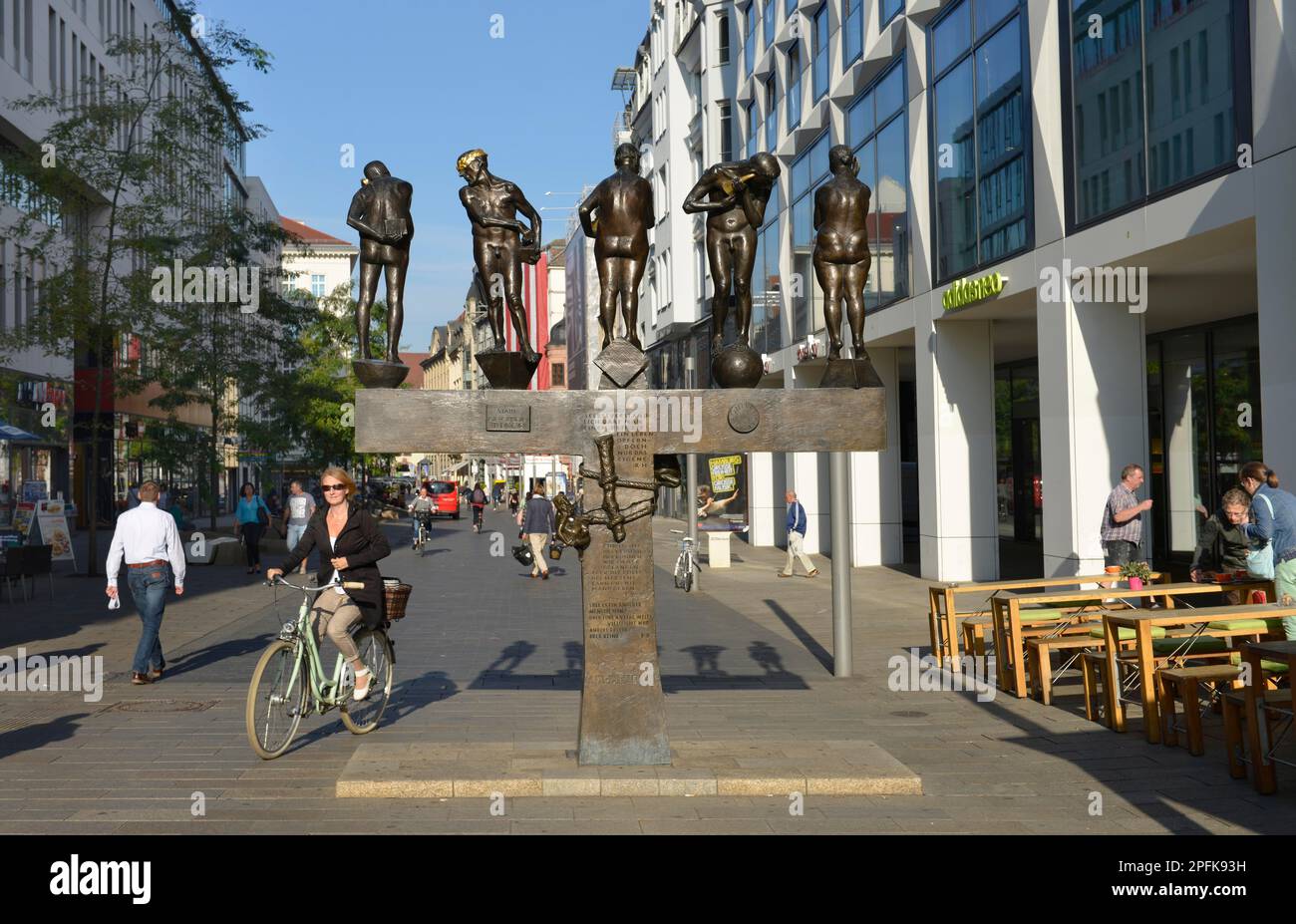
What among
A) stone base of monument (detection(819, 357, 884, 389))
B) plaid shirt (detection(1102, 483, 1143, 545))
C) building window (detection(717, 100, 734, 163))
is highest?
building window (detection(717, 100, 734, 163))

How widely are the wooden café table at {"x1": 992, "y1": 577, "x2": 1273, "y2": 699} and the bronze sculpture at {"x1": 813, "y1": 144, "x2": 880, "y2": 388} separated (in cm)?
403

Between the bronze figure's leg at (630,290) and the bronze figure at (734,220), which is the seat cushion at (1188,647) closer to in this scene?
the bronze figure at (734,220)

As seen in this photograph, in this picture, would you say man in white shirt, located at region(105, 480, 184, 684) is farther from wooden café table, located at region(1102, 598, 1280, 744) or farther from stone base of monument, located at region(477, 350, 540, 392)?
wooden café table, located at region(1102, 598, 1280, 744)

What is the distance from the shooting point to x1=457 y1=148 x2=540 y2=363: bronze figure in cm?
803

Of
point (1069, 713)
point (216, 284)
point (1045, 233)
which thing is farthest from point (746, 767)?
point (216, 284)

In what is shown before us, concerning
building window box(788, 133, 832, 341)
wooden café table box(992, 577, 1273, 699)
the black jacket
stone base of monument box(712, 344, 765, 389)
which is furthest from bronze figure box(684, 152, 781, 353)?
building window box(788, 133, 832, 341)

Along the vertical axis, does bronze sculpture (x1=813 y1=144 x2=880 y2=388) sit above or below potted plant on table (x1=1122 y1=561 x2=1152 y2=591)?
above

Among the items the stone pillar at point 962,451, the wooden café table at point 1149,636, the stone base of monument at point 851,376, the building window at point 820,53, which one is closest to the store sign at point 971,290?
the stone pillar at point 962,451

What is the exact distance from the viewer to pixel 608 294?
8227 millimetres

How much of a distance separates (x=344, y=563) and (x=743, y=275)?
3358 millimetres

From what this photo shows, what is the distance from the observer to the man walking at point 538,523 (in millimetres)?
25375

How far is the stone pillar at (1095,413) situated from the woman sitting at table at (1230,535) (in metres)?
4.29

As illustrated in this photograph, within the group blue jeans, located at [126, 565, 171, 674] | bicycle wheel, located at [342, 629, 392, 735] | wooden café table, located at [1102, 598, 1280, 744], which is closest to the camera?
wooden café table, located at [1102, 598, 1280, 744]

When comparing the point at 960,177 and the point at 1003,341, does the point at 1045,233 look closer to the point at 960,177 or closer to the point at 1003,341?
the point at 960,177
